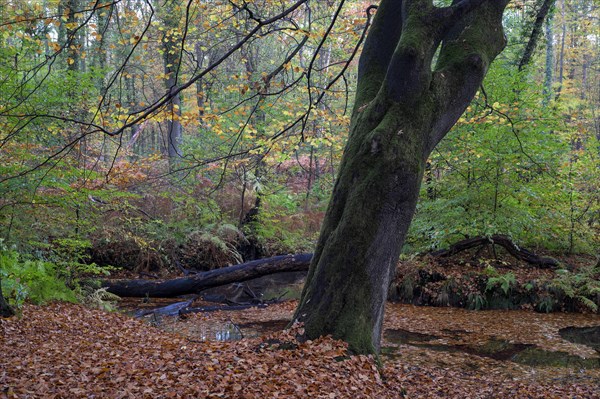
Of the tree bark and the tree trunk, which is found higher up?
the tree bark

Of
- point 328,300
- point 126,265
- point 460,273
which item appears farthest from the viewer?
point 126,265

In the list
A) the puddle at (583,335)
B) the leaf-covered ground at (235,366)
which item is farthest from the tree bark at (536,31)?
the leaf-covered ground at (235,366)

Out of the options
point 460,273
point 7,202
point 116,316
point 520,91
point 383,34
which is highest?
point 520,91

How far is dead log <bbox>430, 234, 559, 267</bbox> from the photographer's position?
12096 mm

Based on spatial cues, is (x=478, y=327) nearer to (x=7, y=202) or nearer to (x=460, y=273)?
(x=460, y=273)

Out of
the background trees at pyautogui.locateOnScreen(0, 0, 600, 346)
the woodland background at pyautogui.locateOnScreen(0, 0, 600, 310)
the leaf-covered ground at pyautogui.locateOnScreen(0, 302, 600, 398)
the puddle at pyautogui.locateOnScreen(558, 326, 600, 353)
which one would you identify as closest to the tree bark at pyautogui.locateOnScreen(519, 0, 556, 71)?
the woodland background at pyautogui.locateOnScreen(0, 0, 600, 310)

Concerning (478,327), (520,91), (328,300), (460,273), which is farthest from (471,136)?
(328,300)

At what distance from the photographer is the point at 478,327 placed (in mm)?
9125

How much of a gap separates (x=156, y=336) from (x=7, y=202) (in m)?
4.22

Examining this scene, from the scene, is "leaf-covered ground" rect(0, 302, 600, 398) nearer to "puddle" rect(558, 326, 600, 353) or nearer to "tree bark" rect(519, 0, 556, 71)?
"puddle" rect(558, 326, 600, 353)

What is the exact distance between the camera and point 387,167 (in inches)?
174

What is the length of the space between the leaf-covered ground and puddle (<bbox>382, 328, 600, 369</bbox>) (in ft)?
0.63

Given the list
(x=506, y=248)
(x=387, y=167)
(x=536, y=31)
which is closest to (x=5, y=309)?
(x=387, y=167)

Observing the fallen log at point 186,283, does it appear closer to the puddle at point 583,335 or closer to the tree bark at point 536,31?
the puddle at point 583,335
